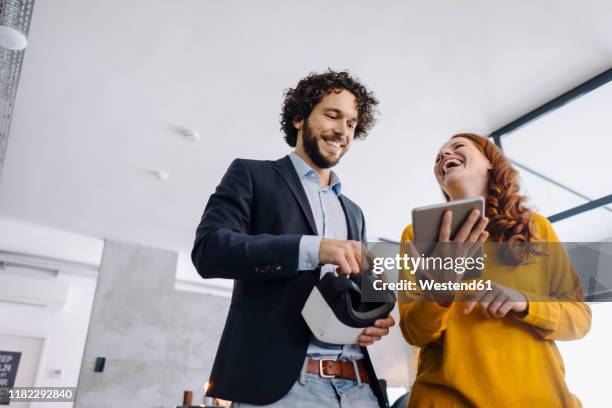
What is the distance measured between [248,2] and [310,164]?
178cm

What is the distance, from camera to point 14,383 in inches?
291

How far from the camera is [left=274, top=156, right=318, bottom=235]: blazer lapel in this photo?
1.07m

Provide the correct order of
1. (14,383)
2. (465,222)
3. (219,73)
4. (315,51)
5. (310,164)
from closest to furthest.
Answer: (465,222), (310,164), (315,51), (219,73), (14,383)

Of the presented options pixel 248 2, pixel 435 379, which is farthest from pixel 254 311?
pixel 248 2

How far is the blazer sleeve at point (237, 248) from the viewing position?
34.6 inches

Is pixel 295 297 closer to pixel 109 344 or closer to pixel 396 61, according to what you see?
pixel 396 61

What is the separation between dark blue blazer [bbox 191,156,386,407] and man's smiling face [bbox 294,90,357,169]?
17 centimetres

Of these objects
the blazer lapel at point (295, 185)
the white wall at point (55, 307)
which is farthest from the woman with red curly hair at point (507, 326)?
the white wall at point (55, 307)

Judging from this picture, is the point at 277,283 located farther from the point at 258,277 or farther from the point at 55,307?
Answer: the point at 55,307

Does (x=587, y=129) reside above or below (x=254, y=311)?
above

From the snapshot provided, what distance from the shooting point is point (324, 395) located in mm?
915

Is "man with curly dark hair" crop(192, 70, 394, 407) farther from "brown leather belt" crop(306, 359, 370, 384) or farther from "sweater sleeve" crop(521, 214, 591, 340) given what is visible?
"sweater sleeve" crop(521, 214, 591, 340)

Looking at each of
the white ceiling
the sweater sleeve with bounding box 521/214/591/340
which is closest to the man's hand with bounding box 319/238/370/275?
the sweater sleeve with bounding box 521/214/591/340

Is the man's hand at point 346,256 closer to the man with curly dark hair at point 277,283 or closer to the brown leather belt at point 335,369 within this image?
the man with curly dark hair at point 277,283
